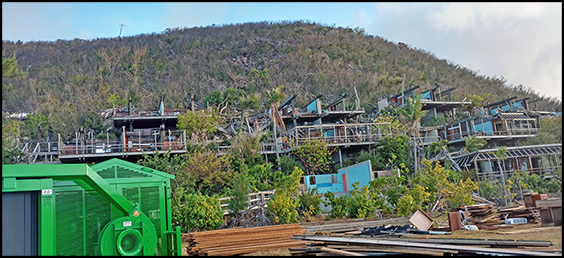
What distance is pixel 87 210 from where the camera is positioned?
862 centimetres

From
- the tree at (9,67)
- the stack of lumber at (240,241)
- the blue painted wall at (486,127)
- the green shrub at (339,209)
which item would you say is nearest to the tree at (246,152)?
the green shrub at (339,209)

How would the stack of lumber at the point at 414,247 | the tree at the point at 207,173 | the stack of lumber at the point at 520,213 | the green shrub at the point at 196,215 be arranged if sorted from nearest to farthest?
the stack of lumber at the point at 414,247 → the green shrub at the point at 196,215 → the stack of lumber at the point at 520,213 → the tree at the point at 207,173

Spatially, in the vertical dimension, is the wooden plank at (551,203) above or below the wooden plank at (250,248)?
above

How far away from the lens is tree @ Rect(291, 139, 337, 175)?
3170cm

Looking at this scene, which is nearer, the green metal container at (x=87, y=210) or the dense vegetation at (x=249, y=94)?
the green metal container at (x=87, y=210)

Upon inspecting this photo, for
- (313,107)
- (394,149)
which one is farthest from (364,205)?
(313,107)

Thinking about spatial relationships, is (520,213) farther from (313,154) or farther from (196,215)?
(313,154)

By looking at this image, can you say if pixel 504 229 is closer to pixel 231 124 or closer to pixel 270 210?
pixel 270 210

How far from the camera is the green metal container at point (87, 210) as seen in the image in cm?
706

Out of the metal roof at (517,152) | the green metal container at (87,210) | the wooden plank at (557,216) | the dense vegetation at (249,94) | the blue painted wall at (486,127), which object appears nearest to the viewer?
the green metal container at (87,210)

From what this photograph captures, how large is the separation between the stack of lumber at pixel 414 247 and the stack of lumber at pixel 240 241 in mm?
757

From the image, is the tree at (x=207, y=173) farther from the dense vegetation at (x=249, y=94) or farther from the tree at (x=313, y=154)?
the tree at (x=313, y=154)

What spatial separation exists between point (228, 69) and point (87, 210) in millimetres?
58383

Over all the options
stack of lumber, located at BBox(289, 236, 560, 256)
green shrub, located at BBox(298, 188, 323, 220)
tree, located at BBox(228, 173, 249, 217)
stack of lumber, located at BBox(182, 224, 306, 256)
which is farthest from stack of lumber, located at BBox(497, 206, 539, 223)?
tree, located at BBox(228, 173, 249, 217)
